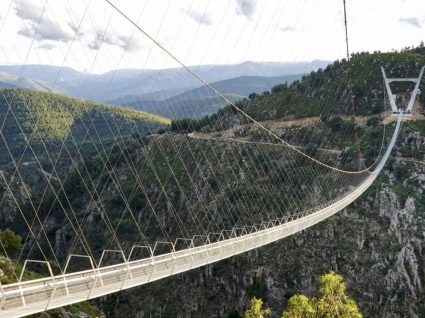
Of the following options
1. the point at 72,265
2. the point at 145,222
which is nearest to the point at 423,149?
the point at 145,222

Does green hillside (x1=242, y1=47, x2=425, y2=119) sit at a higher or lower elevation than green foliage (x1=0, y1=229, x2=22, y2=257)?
higher

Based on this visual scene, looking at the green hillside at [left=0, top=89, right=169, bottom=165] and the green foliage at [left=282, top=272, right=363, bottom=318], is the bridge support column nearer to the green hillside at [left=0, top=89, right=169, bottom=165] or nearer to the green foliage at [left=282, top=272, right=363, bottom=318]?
the green foliage at [left=282, top=272, right=363, bottom=318]

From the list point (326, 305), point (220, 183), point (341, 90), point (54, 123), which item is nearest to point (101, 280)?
point (326, 305)

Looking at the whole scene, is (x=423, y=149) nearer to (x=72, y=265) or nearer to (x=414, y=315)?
(x=414, y=315)

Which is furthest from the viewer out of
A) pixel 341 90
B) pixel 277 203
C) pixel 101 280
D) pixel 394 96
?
pixel 341 90

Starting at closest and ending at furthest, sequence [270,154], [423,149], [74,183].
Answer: [423,149]
[270,154]
[74,183]

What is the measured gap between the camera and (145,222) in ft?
231

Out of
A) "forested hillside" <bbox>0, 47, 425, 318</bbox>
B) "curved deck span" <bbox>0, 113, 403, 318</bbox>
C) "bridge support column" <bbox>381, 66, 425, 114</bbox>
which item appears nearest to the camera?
"curved deck span" <bbox>0, 113, 403, 318</bbox>

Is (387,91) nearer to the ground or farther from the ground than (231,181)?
farther from the ground

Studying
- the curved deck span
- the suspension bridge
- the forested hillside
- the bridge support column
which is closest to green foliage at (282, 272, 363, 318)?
the curved deck span

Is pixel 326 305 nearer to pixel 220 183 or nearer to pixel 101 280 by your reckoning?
pixel 101 280

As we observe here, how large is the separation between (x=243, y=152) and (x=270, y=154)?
4348 mm

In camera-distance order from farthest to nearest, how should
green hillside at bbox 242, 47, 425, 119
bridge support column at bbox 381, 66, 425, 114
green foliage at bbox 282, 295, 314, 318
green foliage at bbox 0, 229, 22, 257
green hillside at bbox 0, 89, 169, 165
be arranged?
green hillside at bbox 0, 89, 169, 165, green hillside at bbox 242, 47, 425, 119, bridge support column at bbox 381, 66, 425, 114, green foliage at bbox 0, 229, 22, 257, green foliage at bbox 282, 295, 314, 318

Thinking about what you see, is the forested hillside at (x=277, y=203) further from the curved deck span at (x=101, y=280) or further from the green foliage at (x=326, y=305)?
the green foliage at (x=326, y=305)
